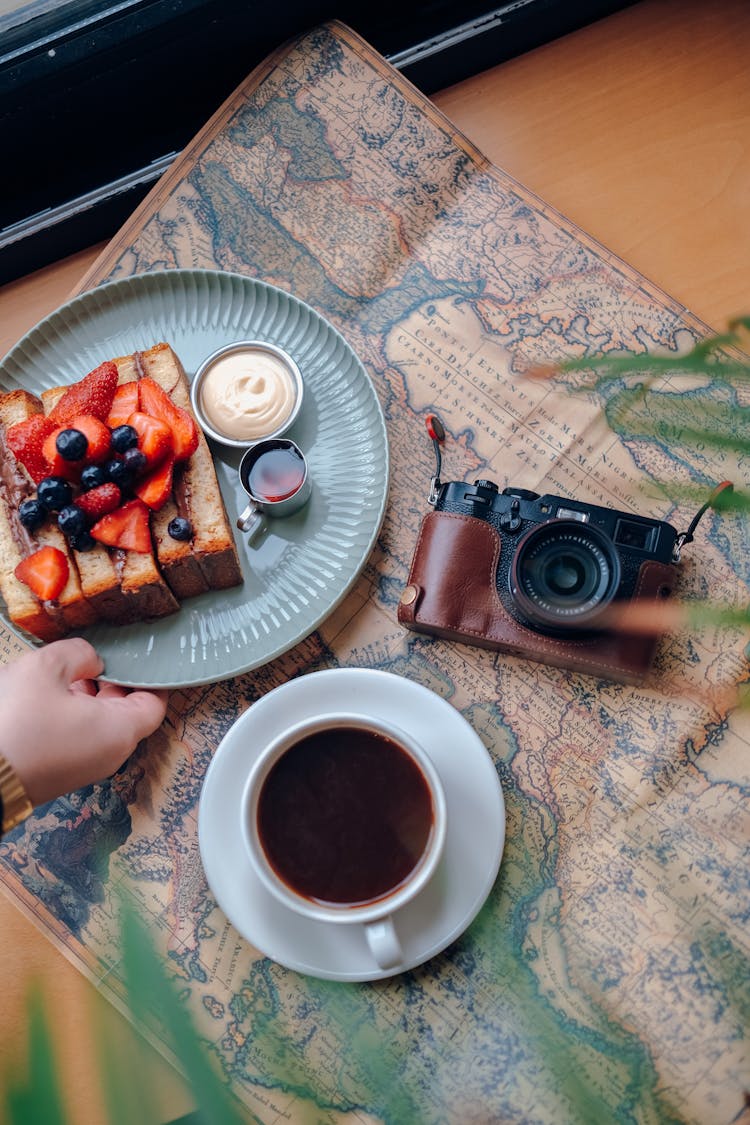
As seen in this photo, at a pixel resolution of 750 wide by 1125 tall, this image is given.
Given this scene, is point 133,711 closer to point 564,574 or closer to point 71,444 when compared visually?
point 71,444

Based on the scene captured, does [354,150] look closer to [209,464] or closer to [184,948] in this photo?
[209,464]

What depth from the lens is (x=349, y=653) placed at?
4.62 feet

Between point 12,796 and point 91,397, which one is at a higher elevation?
point 91,397

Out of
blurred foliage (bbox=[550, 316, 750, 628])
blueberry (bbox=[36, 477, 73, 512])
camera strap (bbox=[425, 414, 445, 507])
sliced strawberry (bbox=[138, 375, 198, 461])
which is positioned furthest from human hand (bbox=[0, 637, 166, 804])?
blurred foliage (bbox=[550, 316, 750, 628])

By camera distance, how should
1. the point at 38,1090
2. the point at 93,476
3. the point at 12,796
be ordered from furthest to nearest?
the point at 93,476, the point at 12,796, the point at 38,1090

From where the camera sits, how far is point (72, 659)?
1304mm

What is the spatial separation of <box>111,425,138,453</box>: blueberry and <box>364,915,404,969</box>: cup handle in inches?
30.4

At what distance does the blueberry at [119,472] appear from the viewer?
1319mm

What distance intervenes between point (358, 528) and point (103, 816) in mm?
607

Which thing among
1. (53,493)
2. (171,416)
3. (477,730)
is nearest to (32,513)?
(53,493)

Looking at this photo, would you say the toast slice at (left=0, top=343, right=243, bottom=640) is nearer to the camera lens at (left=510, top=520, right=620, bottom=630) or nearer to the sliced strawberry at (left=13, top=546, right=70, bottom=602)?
the sliced strawberry at (left=13, top=546, right=70, bottom=602)

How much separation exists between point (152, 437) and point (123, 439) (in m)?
0.04

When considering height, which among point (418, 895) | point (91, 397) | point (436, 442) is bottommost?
point (418, 895)

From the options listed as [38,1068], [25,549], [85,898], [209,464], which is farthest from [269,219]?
[38,1068]
